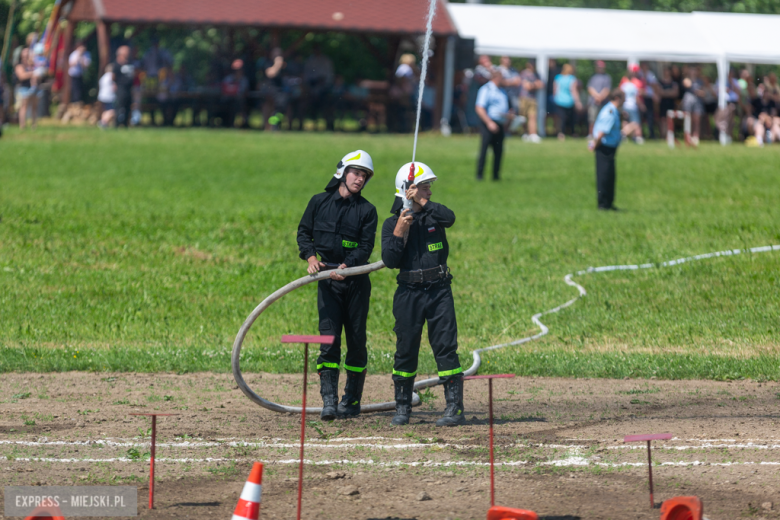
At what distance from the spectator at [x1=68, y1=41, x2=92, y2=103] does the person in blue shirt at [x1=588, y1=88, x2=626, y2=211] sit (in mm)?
20618

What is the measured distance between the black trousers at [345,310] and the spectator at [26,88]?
24814mm

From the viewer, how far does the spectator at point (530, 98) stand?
105 ft

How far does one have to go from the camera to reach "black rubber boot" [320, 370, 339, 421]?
8.27 m

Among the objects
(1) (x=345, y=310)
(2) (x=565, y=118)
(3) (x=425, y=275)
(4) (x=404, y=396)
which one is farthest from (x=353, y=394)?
(2) (x=565, y=118)

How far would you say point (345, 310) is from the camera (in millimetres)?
8336

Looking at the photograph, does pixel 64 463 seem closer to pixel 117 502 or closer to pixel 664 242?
pixel 117 502

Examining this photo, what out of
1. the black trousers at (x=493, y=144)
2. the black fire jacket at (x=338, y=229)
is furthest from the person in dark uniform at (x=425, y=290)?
the black trousers at (x=493, y=144)

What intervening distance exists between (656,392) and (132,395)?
468cm

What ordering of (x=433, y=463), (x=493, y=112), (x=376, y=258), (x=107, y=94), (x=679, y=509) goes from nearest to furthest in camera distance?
1. (x=679, y=509)
2. (x=433, y=463)
3. (x=376, y=258)
4. (x=493, y=112)
5. (x=107, y=94)

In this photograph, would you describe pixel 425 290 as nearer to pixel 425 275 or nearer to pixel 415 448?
pixel 425 275

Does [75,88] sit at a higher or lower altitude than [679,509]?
higher

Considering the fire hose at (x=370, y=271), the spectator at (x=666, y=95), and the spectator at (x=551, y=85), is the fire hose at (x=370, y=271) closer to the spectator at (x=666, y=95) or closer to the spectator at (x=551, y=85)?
the spectator at (x=666, y=95)

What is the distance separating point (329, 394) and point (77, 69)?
1086 inches

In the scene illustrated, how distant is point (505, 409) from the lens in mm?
8641
